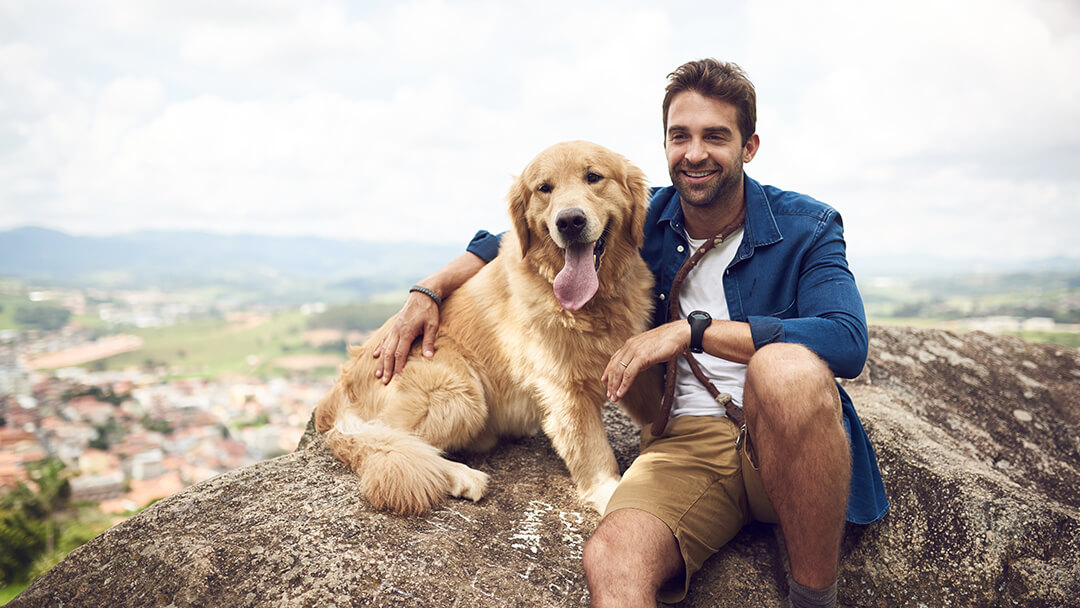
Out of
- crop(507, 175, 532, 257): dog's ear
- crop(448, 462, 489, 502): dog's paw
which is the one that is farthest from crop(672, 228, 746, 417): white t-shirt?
crop(448, 462, 489, 502): dog's paw

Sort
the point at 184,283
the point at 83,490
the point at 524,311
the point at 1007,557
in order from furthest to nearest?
the point at 184,283
the point at 83,490
the point at 524,311
the point at 1007,557

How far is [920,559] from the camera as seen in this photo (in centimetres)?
243

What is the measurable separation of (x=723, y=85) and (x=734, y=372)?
4.52ft

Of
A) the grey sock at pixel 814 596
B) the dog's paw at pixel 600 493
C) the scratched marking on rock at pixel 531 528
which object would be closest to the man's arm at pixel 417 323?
the scratched marking on rock at pixel 531 528

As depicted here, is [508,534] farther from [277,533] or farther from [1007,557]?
[1007,557]

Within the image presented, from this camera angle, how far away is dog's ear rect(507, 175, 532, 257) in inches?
123

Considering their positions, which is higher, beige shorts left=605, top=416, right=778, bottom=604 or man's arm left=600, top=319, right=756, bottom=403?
man's arm left=600, top=319, right=756, bottom=403

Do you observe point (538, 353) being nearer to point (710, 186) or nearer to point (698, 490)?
point (698, 490)

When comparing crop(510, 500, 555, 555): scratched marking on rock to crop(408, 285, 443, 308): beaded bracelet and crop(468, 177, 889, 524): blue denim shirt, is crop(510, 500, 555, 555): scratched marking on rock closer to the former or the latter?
crop(468, 177, 889, 524): blue denim shirt

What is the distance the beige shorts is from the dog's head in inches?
33.0

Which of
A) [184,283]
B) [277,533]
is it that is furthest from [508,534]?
[184,283]

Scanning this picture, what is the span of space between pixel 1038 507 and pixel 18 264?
5712 inches

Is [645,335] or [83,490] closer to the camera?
[645,335]

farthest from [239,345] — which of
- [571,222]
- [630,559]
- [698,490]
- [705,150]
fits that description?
[630,559]
